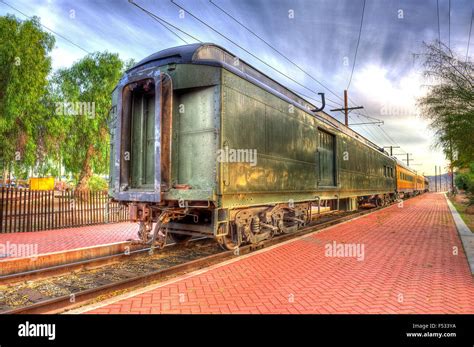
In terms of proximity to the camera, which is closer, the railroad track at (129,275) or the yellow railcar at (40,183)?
the railroad track at (129,275)

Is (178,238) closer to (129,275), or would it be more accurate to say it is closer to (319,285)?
(129,275)

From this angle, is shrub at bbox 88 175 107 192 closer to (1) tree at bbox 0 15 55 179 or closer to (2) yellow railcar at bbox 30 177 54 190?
(2) yellow railcar at bbox 30 177 54 190

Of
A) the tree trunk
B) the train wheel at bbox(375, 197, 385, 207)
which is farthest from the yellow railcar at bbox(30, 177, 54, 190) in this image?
the train wheel at bbox(375, 197, 385, 207)

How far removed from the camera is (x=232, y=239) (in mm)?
6680

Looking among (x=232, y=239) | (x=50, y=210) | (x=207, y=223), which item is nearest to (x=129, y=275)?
(x=207, y=223)

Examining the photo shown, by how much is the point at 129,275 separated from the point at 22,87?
16950 mm

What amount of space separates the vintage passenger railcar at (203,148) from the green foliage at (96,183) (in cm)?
1762

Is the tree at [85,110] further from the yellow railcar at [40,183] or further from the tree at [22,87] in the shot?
the yellow railcar at [40,183]

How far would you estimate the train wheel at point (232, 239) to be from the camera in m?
6.49

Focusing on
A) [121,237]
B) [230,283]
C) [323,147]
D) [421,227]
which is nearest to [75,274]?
[230,283]

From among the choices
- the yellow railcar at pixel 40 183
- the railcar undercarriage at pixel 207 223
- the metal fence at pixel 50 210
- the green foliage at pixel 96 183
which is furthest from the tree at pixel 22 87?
the railcar undercarriage at pixel 207 223

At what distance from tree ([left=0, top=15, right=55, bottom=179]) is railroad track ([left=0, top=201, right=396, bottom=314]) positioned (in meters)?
15.4
